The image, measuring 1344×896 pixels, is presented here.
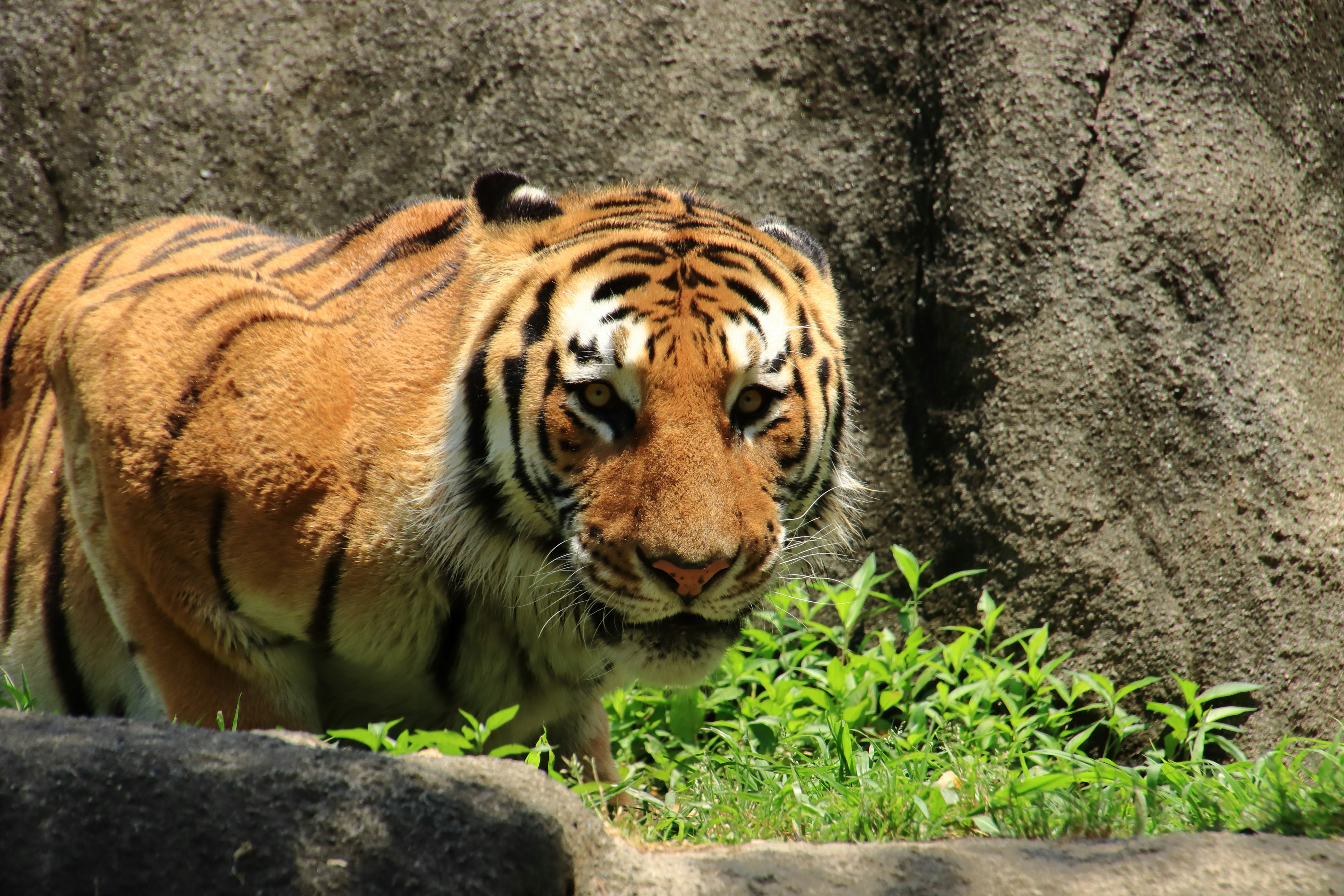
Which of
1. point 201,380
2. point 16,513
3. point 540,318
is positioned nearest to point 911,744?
point 540,318

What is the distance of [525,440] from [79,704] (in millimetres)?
1654

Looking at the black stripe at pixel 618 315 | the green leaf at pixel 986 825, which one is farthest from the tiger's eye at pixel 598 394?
the green leaf at pixel 986 825

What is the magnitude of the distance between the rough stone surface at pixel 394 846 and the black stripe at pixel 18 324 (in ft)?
6.75

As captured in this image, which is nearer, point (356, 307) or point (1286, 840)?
point (1286, 840)

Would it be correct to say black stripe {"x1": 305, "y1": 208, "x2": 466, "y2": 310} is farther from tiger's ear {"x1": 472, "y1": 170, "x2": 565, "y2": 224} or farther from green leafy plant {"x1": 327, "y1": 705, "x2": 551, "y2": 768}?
green leafy plant {"x1": 327, "y1": 705, "x2": 551, "y2": 768}

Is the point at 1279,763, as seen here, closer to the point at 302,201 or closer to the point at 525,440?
the point at 525,440

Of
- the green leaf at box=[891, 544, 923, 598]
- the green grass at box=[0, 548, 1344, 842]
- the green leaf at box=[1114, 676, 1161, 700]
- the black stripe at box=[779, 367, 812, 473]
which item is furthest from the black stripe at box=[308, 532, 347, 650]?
the green leaf at box=[1114, 676, 1161, 700]

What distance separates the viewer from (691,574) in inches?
90.5

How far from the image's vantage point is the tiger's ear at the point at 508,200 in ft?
9.31

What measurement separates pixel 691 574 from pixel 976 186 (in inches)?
84.8

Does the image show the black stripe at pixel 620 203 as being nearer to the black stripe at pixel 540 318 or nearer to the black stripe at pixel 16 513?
the black stripe at pixel 540 318

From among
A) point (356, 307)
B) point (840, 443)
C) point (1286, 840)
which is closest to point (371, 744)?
point (356, 307)

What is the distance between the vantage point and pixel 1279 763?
2.34 m

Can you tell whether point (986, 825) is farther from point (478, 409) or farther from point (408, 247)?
point (408, 247)
